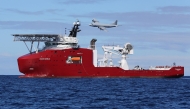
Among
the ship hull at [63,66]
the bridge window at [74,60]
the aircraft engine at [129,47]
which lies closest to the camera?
the ship hull at [63,66]

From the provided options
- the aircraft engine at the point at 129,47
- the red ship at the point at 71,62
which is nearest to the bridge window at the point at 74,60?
the red ship at the point at 71,62

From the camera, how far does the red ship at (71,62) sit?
309ft

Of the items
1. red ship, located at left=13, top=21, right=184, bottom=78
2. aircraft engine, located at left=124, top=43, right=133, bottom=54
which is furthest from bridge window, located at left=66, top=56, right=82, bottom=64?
aircraft engine, located at left=124, top=43, right=133, bottom=54

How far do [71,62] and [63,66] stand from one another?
65.5 inches

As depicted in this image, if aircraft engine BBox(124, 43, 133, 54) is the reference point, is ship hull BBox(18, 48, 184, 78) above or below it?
below

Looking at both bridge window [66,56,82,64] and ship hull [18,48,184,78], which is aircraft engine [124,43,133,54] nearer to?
ship hull [18,48,184,78]

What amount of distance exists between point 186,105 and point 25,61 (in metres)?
57.6

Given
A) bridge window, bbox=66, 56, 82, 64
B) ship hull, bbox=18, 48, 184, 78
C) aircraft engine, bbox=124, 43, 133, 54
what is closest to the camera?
ship hull, bbox=18, 48, 184, 78

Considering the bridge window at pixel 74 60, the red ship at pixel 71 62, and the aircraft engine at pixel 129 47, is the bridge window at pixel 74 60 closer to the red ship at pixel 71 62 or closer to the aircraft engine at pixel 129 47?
the red ship at pixel 71 62

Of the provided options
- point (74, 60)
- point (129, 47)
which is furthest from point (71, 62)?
point (129, 47)

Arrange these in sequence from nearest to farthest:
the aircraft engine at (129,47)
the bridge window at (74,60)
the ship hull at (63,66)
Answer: the ship hull at (63,66)
the bridge window at (74,60)
the aircraft engine at (129,47)

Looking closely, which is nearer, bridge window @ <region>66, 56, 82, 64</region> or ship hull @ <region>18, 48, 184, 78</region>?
ship hull @ <region>18, 48, 184, 78</region>

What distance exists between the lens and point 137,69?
101 m

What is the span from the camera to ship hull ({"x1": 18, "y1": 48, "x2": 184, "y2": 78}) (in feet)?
309
